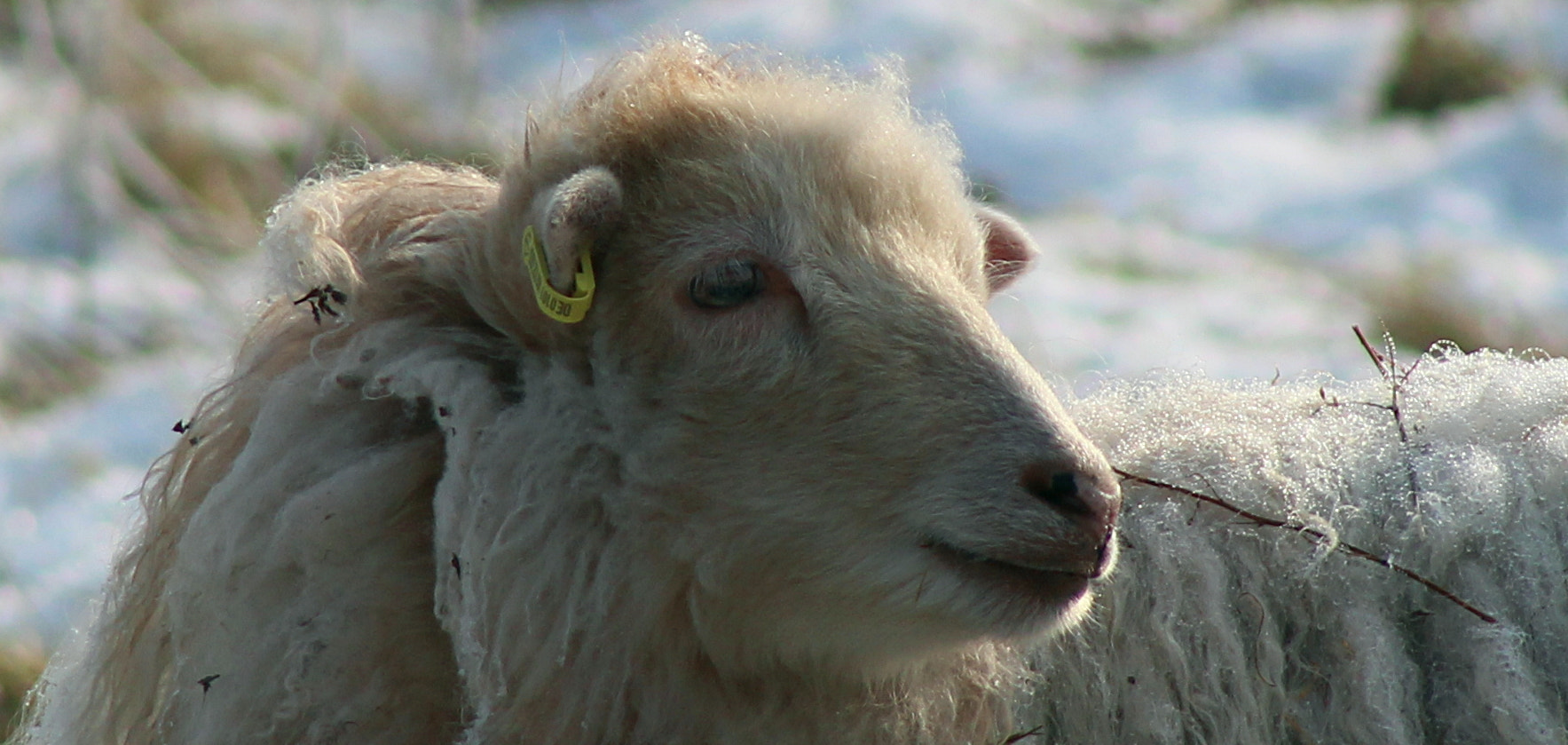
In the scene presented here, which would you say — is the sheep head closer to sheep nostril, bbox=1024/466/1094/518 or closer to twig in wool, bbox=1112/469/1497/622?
sheep nostril, bbox=1024/466/1094/518

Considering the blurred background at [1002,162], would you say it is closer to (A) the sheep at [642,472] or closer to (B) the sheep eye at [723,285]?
(A) the sheep at [642,472]

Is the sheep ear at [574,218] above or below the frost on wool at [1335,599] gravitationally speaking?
above

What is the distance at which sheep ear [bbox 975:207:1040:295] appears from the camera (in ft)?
9.62

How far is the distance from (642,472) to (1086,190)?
651cm

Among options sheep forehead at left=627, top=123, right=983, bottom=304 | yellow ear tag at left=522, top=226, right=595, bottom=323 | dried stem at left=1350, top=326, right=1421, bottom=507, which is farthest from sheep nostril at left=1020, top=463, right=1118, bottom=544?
dried stem at left=1350, top=326, right=1421, bottom=507

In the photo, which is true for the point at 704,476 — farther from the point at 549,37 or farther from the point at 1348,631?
the point at 549,37

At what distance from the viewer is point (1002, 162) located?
8.81 meters

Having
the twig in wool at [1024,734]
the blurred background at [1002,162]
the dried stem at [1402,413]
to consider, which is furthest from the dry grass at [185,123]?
the dried stem at [1402,413]

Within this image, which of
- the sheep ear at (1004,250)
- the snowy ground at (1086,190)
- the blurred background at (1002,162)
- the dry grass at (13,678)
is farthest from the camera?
the snowy ground at (1086,190)

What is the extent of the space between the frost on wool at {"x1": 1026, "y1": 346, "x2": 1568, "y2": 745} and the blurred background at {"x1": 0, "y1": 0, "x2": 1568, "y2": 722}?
6.19ft

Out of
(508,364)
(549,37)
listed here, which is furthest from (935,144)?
(549,37)

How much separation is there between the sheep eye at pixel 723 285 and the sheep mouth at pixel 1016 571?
0.48 metres

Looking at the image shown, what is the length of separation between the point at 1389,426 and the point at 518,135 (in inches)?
64.0

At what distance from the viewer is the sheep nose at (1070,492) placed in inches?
87.7
